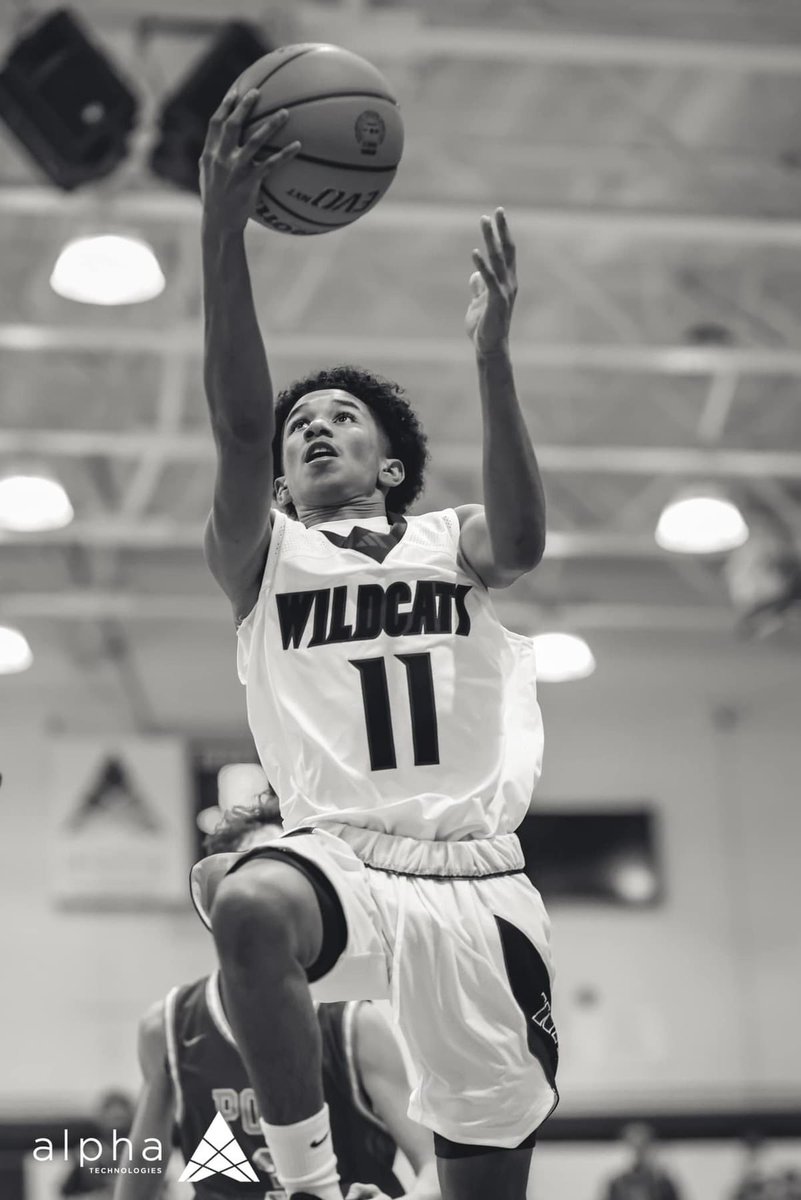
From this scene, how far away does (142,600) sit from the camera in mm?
13461

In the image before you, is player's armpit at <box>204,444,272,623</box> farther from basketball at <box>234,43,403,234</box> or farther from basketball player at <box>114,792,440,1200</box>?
basketball player at <box>114,792,440,1200</box>

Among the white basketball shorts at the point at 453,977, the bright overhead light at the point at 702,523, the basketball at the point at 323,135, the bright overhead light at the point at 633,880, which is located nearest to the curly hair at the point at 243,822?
the white basketball shorts at the point at 453,977

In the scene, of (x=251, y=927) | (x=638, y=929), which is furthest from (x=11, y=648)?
(x=251, y=927)

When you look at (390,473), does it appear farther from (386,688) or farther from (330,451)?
(386,688)

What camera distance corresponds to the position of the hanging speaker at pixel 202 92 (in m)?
6.66

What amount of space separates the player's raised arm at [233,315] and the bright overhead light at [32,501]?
6459mm

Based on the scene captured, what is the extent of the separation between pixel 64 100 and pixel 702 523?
4.77m

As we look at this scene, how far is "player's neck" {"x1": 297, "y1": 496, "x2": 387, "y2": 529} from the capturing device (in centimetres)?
349

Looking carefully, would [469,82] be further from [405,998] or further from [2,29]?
[405,998]

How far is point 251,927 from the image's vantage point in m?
2.63

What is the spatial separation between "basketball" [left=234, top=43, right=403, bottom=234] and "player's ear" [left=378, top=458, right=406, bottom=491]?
0.51m

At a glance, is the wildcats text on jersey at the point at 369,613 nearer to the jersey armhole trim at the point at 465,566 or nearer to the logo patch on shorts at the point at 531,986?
the jersey armhole trim at the point at 465,566

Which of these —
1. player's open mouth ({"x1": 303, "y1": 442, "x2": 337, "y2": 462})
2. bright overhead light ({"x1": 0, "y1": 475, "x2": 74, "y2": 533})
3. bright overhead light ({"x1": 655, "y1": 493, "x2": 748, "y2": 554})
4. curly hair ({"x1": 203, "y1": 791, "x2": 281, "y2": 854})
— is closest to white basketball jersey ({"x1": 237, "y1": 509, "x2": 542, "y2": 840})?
player's open mouth ({"x1": 303, "y1": 442, "x2": 337, "y2": 462})

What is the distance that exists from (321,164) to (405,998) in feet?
5.30
